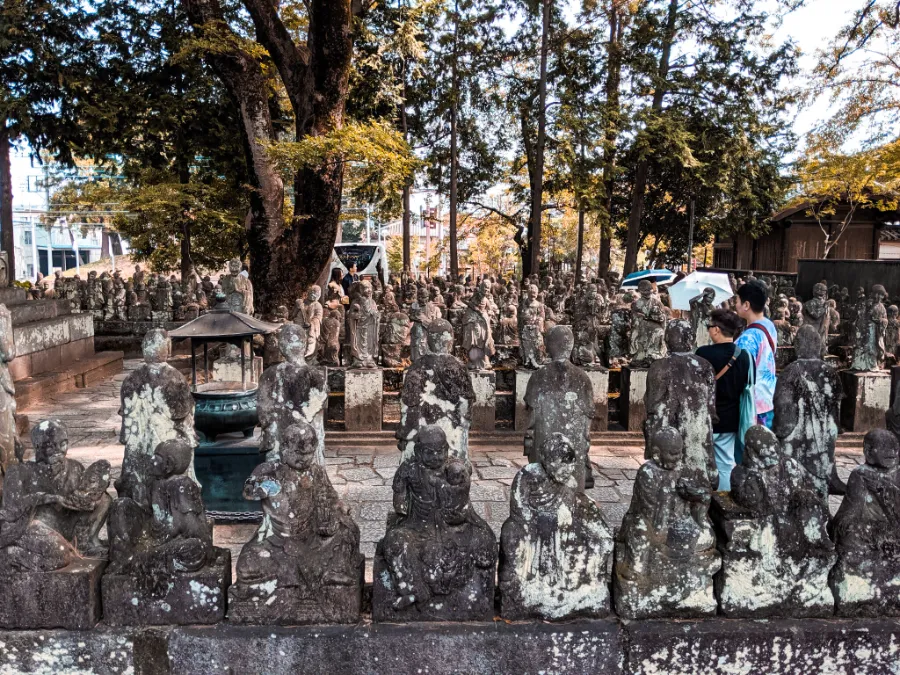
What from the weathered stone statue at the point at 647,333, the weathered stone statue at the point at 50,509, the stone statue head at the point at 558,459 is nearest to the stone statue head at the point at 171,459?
the weathered stone statue at the point at 50,509

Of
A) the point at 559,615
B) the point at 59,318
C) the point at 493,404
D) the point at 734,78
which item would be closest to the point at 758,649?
the point at 559,615

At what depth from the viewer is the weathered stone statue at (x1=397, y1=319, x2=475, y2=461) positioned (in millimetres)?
4852

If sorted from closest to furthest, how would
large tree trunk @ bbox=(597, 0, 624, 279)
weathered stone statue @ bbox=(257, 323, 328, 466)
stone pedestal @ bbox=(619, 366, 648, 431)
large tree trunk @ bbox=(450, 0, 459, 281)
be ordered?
weathered stone statue @ bbox=(257, 323, 328, 466)
stone pedestal @ bbox=(619, 366, 648, 431)
large tree trunk @ bbox=(597, 0, 624, 279)
large tree trunk @ bbox=(450, 0, 459, 281)

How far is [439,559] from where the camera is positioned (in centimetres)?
329

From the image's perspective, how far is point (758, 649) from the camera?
10.7 ft

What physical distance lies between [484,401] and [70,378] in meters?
6.93

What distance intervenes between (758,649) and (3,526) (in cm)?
362

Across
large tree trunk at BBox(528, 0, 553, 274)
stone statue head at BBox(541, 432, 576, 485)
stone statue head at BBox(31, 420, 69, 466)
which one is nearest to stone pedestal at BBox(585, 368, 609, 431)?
stone statue head at BBox(541, 432, 576, 485)

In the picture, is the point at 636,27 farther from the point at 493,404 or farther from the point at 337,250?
the point at 493,404

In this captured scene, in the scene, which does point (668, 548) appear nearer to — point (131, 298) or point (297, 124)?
point (297, 124)

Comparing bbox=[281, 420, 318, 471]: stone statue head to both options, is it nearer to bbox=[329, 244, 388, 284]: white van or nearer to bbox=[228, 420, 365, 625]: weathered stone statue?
bbox=[228, 420, 365, 625]: weathered stone statue

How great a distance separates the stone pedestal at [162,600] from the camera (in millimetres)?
3268

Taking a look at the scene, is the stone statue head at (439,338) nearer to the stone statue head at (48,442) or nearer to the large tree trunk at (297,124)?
the stone statue head at (48,442)

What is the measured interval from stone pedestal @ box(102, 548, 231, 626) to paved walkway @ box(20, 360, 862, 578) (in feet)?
6.16
